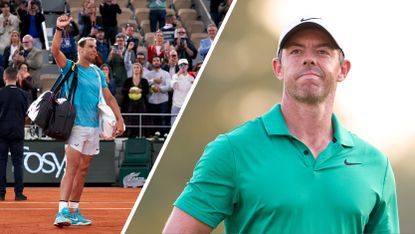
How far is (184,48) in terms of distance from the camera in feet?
71.2

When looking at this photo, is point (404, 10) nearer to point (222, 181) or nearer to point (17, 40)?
point (222, 181)

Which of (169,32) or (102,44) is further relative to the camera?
(169,32)

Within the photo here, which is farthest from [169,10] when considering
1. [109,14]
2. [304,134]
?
[304,134]

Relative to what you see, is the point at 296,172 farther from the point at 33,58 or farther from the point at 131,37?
the point at 131,37

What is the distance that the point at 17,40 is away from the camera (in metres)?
20.6

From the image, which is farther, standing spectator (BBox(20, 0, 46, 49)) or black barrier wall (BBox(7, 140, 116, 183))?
standing spectator (BBox(20, 0, 46, 49))

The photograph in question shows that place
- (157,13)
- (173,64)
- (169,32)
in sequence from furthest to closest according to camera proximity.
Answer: (157,13)
(169,32)
(173,64)

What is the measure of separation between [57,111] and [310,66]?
26.8 ft

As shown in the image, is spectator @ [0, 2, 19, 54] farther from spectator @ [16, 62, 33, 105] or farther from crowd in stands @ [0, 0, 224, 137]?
spectator @ [16, 62, 33, 105]

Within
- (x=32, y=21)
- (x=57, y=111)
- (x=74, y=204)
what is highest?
(x=32, y=21)

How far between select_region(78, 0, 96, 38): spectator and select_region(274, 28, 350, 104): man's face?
1964 centimetres

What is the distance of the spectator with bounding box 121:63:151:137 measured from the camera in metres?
19.1

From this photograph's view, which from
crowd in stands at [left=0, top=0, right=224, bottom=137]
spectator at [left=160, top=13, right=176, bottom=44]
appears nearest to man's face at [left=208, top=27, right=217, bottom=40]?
crowd in stands at [left=0, top=0, right=224, bottom=137]


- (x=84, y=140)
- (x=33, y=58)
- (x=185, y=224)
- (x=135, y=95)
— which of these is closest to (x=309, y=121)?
(x=185, y=224)
